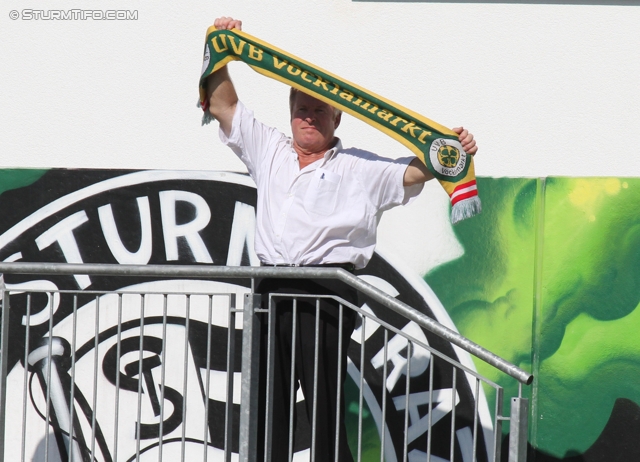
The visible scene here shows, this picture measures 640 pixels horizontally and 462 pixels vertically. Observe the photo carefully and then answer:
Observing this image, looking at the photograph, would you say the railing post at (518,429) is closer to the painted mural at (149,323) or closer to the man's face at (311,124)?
the man's face at (311,124)

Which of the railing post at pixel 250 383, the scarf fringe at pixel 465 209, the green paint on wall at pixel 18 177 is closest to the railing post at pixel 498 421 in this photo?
the scarf fringe at pixel 465 209

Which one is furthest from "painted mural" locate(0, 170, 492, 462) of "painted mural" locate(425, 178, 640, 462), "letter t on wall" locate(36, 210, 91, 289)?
"painted mural" locate(425, 178, 640, 462)

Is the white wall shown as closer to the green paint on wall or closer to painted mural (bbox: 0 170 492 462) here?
the green paint on wall

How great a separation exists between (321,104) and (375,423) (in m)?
2.14

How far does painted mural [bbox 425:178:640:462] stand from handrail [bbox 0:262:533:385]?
1.81 meters

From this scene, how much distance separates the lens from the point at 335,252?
3756 millimetres

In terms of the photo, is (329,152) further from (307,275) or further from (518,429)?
(518,429)

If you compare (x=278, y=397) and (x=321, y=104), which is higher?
(x=321, y=104)

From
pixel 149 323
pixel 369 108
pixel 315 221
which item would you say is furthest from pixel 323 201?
pixel 149 323

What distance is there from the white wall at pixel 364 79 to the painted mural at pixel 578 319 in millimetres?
246

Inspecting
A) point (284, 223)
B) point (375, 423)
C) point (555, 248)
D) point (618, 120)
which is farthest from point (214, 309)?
point (618, 120)

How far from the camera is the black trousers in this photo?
3.69 m

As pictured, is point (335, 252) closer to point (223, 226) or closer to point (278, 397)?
point (278, 397)

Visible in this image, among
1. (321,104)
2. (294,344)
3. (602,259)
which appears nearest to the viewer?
(294,344)
